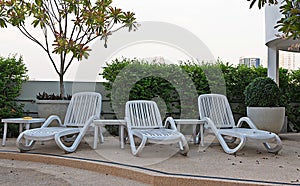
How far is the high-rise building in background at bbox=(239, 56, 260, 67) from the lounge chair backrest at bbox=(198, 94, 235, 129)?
2.25 metres

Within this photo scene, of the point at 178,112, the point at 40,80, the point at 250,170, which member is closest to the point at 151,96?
the point at 178,112

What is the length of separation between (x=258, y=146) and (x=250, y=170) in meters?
2.16

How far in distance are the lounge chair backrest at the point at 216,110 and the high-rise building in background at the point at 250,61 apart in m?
2.25

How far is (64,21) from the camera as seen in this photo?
7.50m

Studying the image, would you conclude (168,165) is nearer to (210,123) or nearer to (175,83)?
(210,123)

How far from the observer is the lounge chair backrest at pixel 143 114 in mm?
6074

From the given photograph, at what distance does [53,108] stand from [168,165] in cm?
318

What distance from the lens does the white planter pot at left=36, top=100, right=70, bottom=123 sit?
6609 mm

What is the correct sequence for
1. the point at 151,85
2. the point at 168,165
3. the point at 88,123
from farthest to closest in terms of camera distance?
the point at 151,85
the point at 88,123
the point at 168,165

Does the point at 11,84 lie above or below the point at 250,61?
below

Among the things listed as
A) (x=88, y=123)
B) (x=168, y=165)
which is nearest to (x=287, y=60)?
(x=88, y=123)

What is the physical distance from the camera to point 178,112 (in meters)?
7.75

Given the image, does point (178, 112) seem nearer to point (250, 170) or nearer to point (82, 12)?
point (82, 12)

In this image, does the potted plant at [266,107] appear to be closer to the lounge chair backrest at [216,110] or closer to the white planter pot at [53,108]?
the lounge chair backrest at [216,110]
